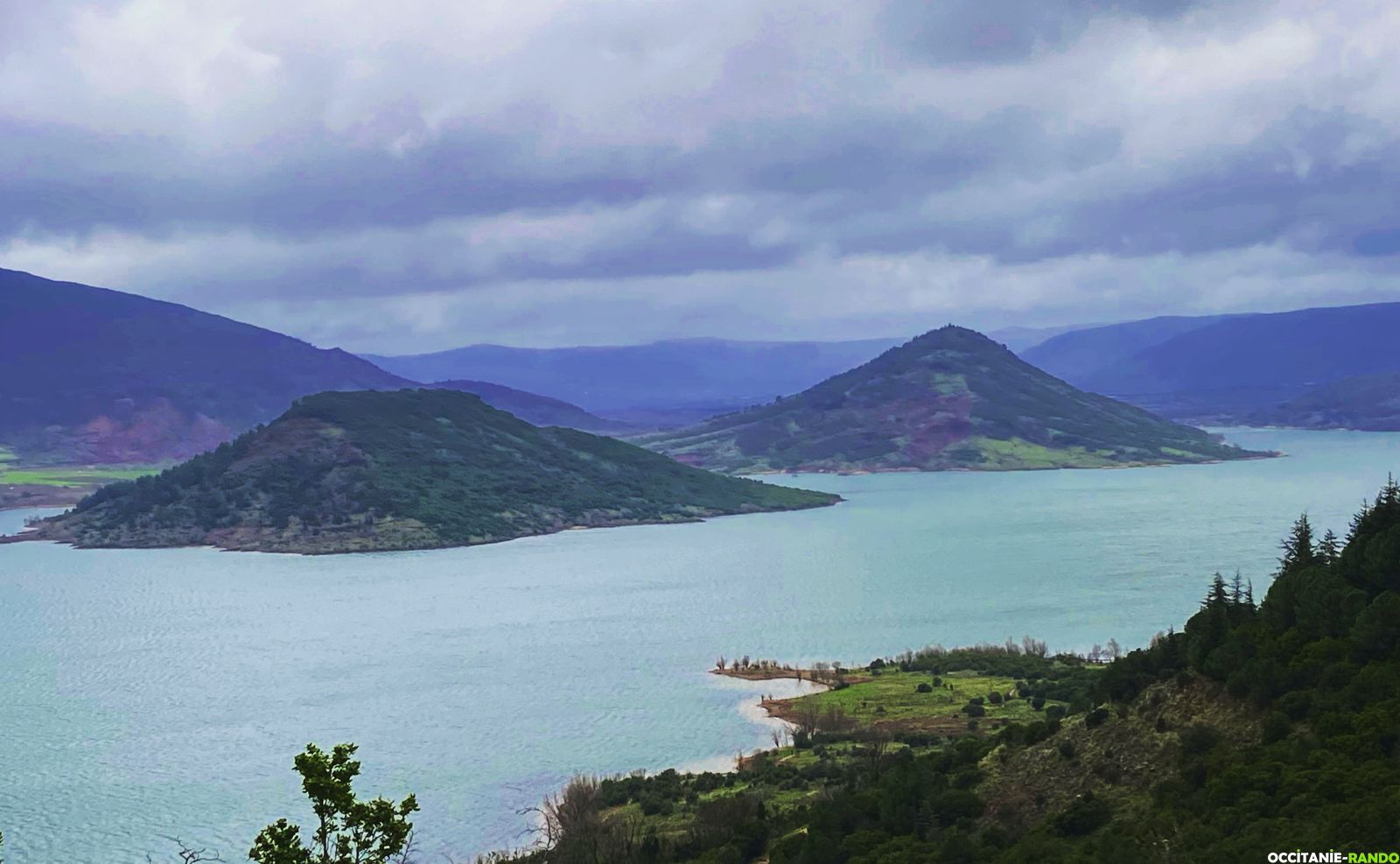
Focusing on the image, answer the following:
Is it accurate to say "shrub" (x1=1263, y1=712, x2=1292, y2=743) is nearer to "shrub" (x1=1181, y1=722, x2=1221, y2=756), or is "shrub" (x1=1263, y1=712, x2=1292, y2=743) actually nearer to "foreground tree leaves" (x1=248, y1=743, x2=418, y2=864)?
"shrub" (x1=1181, y1=722, x2=1221, y2=756)

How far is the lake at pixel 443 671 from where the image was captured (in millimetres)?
85188

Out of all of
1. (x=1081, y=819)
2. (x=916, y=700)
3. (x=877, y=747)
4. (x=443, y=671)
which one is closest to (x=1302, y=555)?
(x=877, y=747)

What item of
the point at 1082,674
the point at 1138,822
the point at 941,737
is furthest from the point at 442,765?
the point at 1138,822

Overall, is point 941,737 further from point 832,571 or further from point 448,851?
point 832,571

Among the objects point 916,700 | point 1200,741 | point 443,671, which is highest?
point 1200,741

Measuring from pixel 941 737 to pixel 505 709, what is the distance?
134ft

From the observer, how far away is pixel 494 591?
7362 inches

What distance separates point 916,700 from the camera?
96562mm

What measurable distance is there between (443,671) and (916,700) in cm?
5135

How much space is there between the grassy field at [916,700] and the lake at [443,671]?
6.52 m

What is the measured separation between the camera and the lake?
8519cm

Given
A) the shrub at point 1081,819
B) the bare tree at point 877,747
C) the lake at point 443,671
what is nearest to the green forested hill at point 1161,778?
the shrub at point 1081,819

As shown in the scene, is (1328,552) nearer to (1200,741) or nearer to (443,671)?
(1200,741)

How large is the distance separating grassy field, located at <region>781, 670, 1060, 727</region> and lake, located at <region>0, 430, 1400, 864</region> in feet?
21.4
